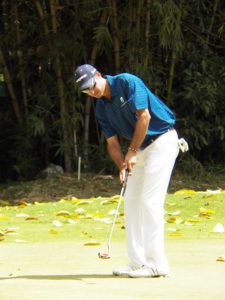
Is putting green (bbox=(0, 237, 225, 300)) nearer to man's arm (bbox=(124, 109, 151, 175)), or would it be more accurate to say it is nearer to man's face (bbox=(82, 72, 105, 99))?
man's arm (bbox=(124, 109, 151, 175))

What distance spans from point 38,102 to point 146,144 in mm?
7574

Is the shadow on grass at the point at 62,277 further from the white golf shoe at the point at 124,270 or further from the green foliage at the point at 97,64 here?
the green foliage at the point at 97,64

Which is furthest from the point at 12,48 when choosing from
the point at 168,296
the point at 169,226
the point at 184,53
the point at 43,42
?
the point at 168,296

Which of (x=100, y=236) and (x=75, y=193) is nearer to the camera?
(x=100, y=236)

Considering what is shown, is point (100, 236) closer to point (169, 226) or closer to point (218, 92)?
point (169, 226)

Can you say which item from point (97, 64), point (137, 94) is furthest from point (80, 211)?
point (97, 64)

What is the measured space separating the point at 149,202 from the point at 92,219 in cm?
336

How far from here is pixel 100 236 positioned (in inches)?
322

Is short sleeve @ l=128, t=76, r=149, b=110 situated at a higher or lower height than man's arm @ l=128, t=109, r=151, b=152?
higher

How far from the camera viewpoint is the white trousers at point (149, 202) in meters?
5.93

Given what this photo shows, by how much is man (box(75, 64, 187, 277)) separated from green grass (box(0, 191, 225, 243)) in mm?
1854

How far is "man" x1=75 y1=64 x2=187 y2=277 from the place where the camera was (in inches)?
231

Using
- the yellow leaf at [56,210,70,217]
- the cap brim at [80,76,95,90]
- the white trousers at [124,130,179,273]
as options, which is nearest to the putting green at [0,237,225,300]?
the white trousers at [124,130,179,273]

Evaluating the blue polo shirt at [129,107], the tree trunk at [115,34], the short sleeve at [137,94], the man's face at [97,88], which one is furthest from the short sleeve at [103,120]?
the tree trunk at [115,34]
